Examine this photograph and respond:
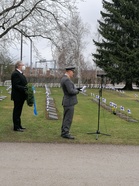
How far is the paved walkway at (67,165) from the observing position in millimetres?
4832

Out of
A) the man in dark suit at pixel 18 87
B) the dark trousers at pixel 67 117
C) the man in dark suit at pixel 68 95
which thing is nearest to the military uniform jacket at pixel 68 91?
the man in dark suit at pixel 68 95

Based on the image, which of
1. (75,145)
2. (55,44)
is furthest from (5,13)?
(75,145)

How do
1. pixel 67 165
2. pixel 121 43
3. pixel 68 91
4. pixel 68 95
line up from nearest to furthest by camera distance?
pixel 67 165 → pixel 68 91 → pixel 68 95 → pixel 121 43

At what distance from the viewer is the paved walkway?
15.9ft

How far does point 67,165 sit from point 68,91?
247cm

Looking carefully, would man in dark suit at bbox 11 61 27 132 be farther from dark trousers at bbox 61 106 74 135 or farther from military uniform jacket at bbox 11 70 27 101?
dark trousers at bbox 61 106 74 135

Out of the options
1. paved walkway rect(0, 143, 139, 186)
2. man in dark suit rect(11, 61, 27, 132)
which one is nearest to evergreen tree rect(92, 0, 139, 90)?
man in dark suit rect(11, 61, 27, 132)

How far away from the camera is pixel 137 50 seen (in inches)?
1522

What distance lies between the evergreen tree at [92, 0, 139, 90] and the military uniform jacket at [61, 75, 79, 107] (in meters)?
31.4

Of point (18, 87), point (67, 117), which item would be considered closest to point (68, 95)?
point (67, 117)

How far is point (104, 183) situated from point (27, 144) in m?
2.92

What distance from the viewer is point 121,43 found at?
133ft

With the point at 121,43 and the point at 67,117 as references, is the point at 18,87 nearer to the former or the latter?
the point at 67,117

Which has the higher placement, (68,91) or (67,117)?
(68,91)
